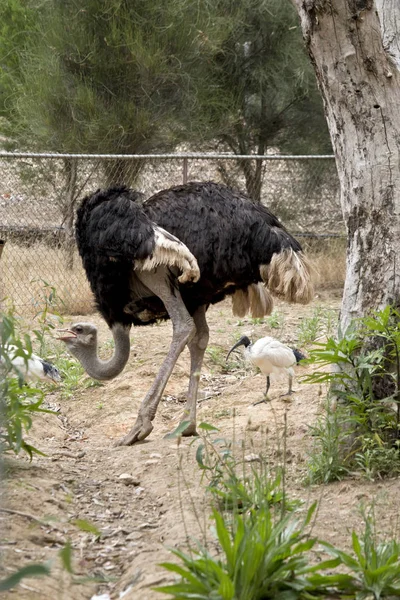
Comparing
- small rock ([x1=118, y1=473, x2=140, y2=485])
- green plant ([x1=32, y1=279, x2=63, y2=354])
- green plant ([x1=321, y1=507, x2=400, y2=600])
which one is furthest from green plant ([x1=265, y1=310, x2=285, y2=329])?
green plant ([x1=321, y1=507, x2=400, y2=600])

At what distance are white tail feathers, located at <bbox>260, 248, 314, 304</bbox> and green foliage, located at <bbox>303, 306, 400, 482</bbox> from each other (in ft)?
3.91

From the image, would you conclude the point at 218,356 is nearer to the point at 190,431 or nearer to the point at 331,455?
the point at 190,431

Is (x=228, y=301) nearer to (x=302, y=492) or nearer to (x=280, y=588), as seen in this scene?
(x=302, y=492)

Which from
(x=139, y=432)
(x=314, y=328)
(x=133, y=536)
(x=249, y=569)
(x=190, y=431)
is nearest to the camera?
(x=249, y=569)

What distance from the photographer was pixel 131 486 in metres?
4.96

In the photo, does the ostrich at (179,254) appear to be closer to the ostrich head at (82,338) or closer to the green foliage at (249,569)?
the ostrich head at (82,338)

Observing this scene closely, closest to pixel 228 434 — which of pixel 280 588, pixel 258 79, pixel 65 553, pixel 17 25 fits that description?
pixel 280 588

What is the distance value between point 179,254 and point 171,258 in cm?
5

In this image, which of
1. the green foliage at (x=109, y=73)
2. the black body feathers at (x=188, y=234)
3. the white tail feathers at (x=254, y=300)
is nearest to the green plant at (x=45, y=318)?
the black body feathers at (x=188, y=234)

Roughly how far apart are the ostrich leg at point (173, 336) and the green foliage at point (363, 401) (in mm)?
1559

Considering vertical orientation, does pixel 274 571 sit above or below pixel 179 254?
below

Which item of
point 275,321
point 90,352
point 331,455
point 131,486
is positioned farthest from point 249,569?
point 275,321

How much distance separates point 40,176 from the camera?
10.8 meters

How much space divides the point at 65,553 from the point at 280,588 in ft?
3.45
